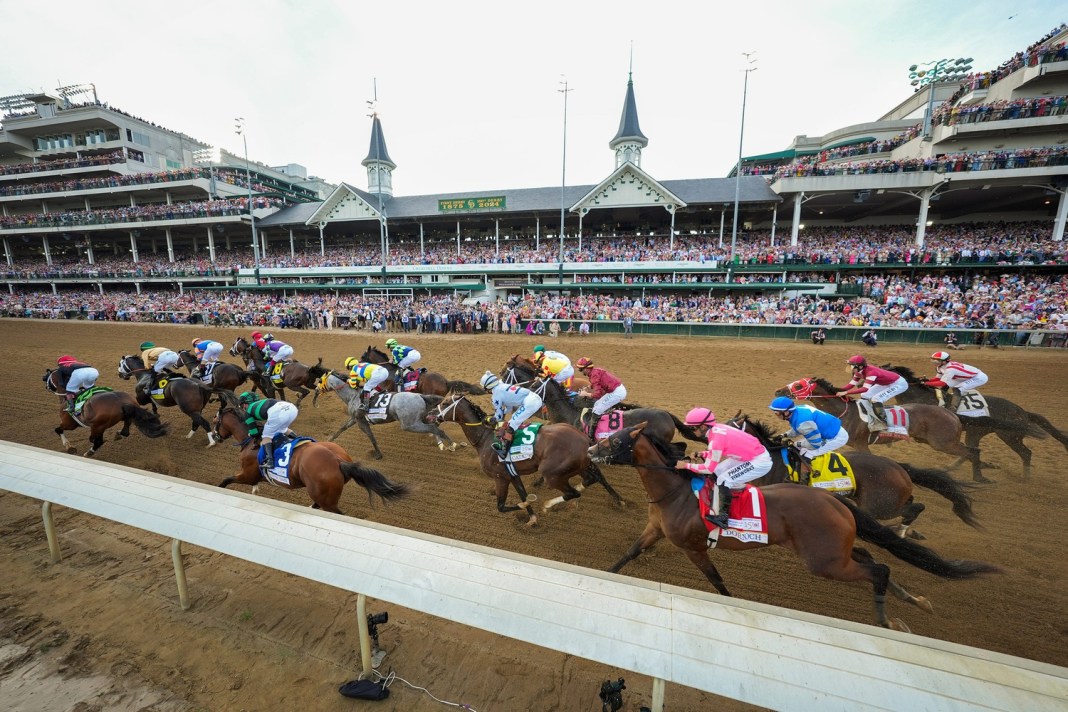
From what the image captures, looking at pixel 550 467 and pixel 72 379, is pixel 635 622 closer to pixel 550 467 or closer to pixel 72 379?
pixel 550 467

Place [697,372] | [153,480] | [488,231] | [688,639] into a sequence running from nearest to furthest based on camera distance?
[688,639] < [153,480] < [697,372] < [488,231]

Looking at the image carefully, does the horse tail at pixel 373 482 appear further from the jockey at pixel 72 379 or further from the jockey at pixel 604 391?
the jockey at pixel 72 379

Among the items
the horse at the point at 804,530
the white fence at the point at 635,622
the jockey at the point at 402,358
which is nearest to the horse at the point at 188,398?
the jockey at the point at 402,358

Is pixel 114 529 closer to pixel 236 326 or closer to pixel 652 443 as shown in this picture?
pixel 652 443

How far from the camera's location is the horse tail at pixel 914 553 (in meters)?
3.15

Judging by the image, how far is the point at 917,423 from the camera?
18.2 feet

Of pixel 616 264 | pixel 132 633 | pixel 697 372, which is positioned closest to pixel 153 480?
pixel 132 633

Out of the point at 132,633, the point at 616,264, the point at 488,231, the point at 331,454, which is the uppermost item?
the point at 488,231

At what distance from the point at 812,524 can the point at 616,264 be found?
71.5ft

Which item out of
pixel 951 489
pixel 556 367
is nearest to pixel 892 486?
pixel 951 489

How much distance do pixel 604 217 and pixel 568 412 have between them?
24410 mm

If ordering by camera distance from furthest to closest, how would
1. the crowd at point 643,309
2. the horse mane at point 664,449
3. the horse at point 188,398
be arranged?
the crowd at point 643,309 → the horse at point 188,398 → the horse mane at point 664,449

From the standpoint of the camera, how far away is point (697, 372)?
11.7 metres

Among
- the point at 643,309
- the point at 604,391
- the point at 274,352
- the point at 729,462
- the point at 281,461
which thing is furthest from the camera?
the point at 643,309
